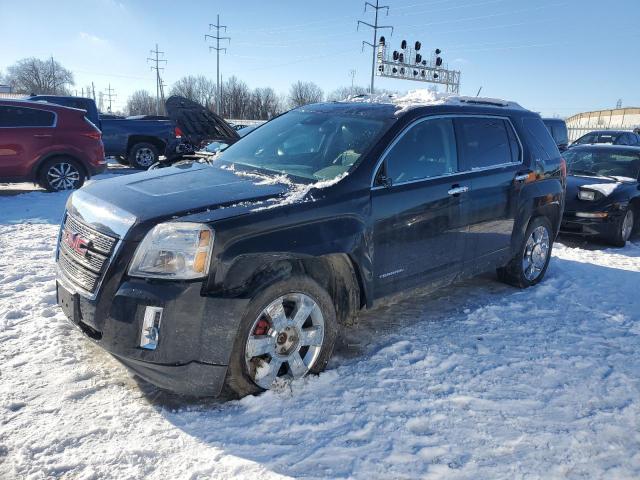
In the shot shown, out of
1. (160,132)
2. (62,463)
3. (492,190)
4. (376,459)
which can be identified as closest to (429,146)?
(492,190)

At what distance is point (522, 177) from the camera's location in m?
4.93

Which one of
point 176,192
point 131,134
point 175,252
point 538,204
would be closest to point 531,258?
point 538,204

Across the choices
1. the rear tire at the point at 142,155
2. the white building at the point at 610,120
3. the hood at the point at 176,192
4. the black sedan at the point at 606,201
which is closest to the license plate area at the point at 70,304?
the hood at the point at 176,192

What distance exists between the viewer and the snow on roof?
13.7 ft

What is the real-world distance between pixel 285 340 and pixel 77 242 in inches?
55.8

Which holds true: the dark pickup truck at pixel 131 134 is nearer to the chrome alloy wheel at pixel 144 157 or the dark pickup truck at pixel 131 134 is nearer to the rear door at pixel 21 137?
the chrome alloy wheel at pixel 144 157

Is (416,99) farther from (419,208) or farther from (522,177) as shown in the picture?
(522,177)

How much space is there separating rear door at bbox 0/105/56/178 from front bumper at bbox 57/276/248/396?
25.3 feet

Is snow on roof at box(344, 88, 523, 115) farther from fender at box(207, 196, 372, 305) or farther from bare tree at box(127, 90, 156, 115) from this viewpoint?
bare tree at box(127, 90, 156, 115)

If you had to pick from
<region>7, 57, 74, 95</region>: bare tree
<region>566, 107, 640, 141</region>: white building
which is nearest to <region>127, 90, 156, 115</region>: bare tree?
<region>7, 57, 74, 95</region>: bare tree

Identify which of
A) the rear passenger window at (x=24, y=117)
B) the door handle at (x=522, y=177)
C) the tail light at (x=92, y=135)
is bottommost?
the door handle at (x=522, y=177)

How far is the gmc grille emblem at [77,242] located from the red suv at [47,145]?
7.06m

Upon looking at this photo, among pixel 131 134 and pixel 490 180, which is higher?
pixel 131 134

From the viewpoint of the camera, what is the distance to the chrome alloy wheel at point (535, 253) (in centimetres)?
538
